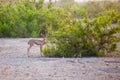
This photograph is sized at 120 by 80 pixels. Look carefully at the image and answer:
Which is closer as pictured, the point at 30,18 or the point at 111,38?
the point at 111,38

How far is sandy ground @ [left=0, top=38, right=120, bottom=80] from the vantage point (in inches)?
476

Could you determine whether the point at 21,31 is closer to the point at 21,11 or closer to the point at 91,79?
the point at 21,11

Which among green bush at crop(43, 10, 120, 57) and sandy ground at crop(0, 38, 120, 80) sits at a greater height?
green bush at crop(43, 10, 120, 57)

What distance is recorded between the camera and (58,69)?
13383 mm

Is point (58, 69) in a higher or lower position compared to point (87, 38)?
lower

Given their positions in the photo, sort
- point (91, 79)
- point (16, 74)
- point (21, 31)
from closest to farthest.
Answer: point (91, 79) < point (16, 74) < point (21, 31)

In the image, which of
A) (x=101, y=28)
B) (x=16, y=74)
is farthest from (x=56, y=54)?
(x=16, y=74)

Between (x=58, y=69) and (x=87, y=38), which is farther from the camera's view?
(x=87, y=38)

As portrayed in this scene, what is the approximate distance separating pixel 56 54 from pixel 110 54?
→ 2.31 meters

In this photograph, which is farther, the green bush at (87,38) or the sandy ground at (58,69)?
the green bush at (87,38)

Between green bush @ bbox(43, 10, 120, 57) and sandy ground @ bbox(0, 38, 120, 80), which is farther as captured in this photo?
green bush @ bbox(43, 10, 120, 57)

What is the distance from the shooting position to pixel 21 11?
1123 inches

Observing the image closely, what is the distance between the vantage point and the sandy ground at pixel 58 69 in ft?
39.7

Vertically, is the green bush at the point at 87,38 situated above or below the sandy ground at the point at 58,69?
above
